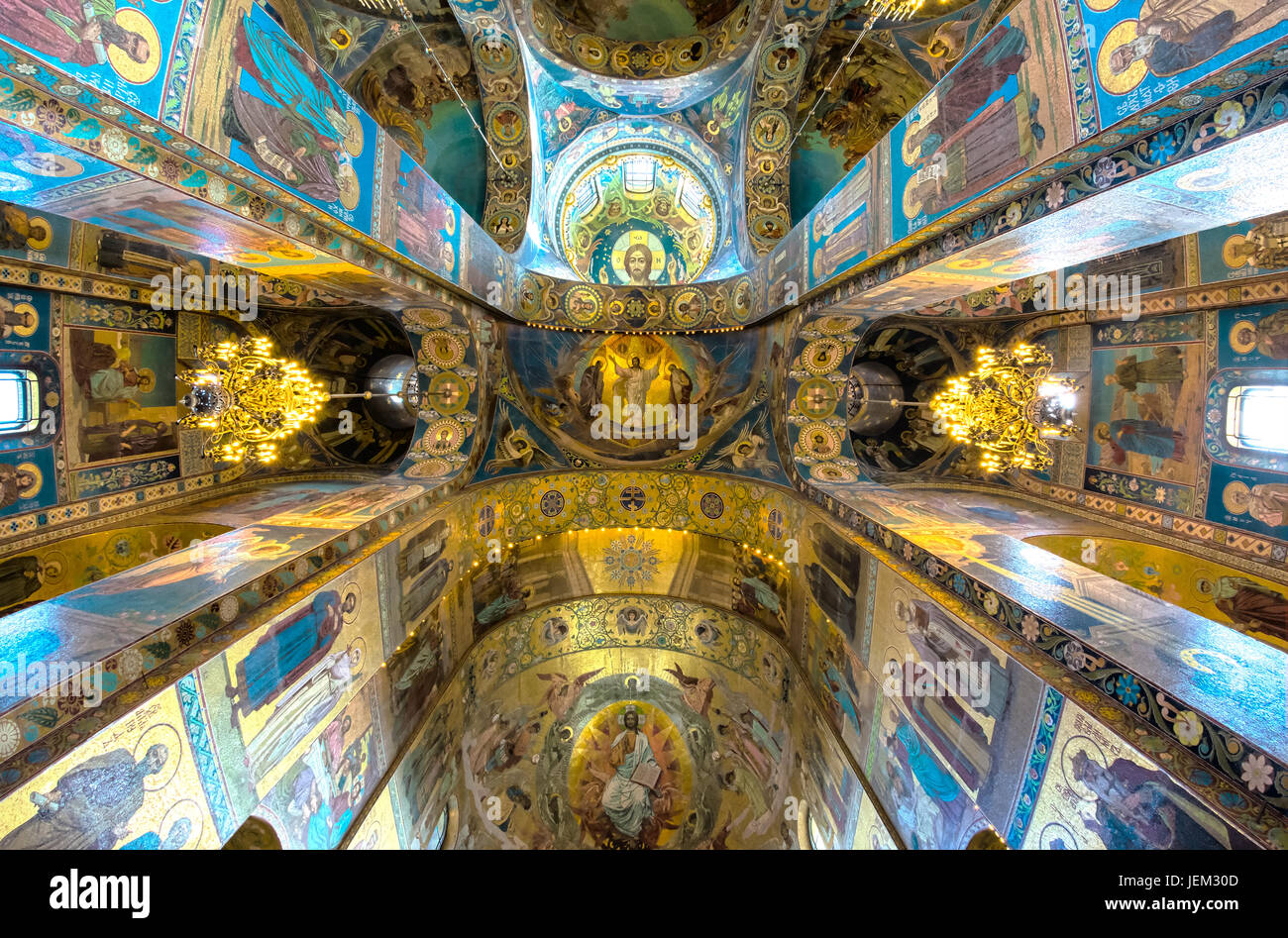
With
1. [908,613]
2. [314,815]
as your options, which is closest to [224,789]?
[314,815]

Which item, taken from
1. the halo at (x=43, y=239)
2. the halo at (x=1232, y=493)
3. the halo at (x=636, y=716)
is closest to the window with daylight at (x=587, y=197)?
the halo at (x=43, y=239)

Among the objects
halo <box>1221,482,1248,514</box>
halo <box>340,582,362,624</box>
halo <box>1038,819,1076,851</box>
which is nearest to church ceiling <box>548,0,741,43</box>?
halo <box>340,582,362,624</box>

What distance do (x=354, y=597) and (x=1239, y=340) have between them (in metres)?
12.8

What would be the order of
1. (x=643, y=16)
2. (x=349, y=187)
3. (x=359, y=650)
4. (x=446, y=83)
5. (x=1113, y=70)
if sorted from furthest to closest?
(x=643, y=16) → (x=446, y=83) → (x=359, y=650) → (x=349, y=187) → (x=1113, y=70)

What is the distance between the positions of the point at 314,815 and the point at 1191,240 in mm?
14011

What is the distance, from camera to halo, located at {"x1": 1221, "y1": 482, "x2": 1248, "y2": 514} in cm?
689

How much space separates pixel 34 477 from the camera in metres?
7.06

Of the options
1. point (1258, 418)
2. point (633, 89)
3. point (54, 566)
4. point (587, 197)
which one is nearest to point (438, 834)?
point (54, 566)

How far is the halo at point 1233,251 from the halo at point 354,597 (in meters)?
12.6

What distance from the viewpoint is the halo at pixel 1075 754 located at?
11.8 ft

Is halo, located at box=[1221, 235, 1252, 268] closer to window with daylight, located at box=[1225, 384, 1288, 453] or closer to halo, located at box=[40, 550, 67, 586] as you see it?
window with daylight, located at box=[1225, 384, 1288, 453]

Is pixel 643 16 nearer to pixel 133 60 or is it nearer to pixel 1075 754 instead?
pixel 133 60

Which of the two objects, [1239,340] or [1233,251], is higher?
[1233,251]
